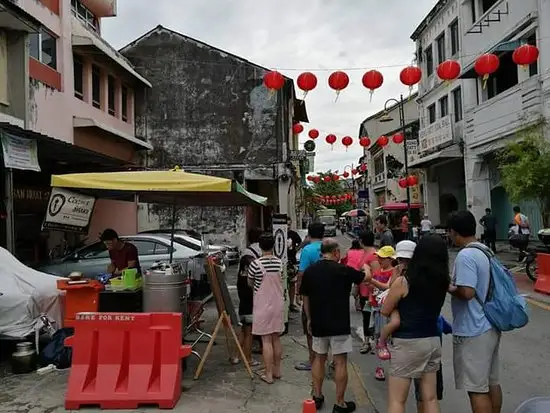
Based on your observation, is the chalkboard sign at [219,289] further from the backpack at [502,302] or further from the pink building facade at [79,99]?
the pink building facade at [79,99]

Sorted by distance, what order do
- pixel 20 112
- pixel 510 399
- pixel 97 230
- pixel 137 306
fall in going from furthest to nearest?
1. pixel 97 230
2. pixel 20 112
3. pixel 137 306
4. pixel 510 399

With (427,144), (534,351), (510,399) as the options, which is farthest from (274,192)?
(510,399)

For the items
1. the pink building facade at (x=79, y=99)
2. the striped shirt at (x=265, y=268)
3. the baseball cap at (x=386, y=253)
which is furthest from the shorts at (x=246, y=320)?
the pink building facade at (x=79, y=99)

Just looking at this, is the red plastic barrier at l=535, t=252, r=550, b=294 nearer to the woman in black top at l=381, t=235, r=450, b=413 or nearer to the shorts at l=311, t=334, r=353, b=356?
the shorts at l=311, t=334, r=353, b=356

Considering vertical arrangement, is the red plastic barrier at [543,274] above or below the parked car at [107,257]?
below

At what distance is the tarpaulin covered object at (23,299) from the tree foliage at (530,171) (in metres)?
12.4

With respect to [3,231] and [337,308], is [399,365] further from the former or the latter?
[3,231]

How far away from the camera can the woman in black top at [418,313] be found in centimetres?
405

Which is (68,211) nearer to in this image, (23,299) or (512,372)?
(23,299)

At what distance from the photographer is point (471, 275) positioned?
163 inches

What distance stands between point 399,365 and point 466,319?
24.8 inches

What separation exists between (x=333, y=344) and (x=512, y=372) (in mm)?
2706

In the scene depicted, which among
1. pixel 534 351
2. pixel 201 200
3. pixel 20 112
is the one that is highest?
pixel 20 112

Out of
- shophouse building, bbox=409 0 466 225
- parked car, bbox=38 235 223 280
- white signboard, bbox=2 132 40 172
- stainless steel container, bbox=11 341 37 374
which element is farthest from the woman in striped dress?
shophouse building, bbox=409 0 466 225
